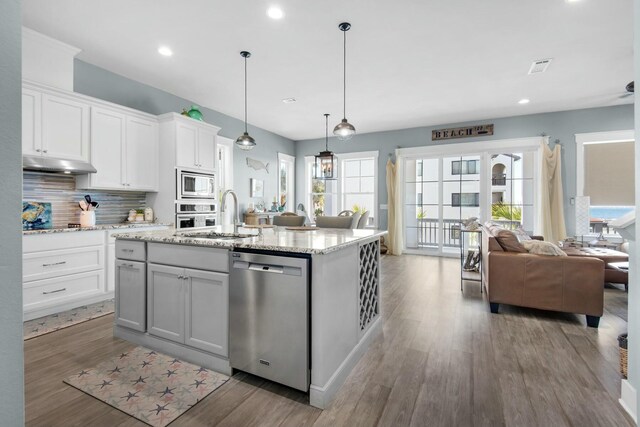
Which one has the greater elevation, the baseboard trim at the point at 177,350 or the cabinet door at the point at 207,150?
the cabinet door at the point at 207,150

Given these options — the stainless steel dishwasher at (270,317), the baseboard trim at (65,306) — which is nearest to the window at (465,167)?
the stainless steel dishwasher at (270,317)

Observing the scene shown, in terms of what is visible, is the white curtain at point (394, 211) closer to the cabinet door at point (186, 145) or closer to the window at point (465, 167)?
the window at point (465, 167)

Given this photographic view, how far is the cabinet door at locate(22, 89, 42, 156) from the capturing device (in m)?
2.98

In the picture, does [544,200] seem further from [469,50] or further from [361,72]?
[361,72]

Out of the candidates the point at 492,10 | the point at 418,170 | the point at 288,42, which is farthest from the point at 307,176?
the point at 492,10

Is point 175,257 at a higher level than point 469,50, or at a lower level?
lower

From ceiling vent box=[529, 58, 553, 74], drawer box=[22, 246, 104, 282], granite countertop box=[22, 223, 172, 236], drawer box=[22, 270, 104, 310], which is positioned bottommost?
drawer box=[22, 270, 104, 310]

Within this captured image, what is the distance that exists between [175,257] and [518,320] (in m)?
3.22

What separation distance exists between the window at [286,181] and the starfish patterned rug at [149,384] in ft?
18.3

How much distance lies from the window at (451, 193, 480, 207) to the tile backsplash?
5.94m

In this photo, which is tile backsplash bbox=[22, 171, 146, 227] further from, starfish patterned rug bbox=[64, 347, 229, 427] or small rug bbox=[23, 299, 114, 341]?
starfish patterned rug bbox=[64, 347, 229, 427]

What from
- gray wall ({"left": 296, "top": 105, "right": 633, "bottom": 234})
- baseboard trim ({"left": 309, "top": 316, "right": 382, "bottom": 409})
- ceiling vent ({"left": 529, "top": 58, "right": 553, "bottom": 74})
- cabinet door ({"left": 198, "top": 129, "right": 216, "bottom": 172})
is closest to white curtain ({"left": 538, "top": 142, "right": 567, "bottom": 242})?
gray wall ({"left": 296, "top": 105, "right": 633, "bottom": 234})

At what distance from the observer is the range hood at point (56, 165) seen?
2982mm

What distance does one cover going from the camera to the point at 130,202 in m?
4.31
